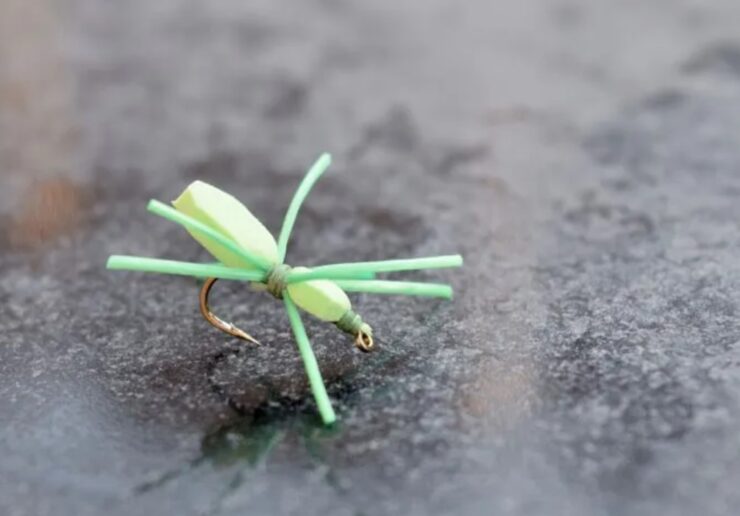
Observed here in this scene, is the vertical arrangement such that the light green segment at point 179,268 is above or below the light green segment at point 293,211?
below

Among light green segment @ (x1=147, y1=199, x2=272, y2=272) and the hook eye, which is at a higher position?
light green segment @ (x1=147, y1=199, x2=272, y2=272)

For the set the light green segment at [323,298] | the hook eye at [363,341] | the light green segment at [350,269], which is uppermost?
the light green segment at [350,269]

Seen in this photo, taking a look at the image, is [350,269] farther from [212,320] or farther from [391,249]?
[391,249]

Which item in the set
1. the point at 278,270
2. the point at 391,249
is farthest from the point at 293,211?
the point at 391,249

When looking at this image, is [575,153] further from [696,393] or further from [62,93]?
[62,93]

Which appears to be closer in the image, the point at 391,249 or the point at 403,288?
the point at 403,288

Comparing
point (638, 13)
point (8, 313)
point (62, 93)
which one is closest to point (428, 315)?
point (8, 313)
